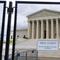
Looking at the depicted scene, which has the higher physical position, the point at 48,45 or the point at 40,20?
the point at 40,20

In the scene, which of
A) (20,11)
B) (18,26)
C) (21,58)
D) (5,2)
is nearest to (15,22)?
(18,26)

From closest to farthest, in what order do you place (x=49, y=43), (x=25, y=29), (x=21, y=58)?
(x=25, y=29) → (x=49, y=43) → (x=21, y=58)

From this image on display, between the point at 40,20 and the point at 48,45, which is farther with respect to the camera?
the point at 40,20

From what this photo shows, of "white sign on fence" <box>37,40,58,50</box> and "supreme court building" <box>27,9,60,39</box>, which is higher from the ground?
"supreme court building" <box>27,9,60,39</box>

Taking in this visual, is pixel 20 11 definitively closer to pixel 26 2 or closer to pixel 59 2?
pixel 26 2

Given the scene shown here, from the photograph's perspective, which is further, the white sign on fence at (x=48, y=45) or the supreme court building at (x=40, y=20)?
the supreme court building at (x=40, y=20)

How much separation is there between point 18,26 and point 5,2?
0.47 metres

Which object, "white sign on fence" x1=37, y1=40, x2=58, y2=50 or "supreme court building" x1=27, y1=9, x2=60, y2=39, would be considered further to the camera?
"supreme court building" x1=27, y1=9, x2=60, y2=39

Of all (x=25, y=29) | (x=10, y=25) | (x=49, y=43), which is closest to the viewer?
(x=10, y=25)

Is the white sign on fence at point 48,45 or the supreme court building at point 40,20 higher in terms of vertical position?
the supreme court building at point 40,20

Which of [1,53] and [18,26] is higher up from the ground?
[18,26]

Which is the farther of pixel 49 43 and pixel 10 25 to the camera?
pixel 49 43

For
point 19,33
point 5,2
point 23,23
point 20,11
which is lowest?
point 19,33

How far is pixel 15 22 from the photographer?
2211 millimetres
